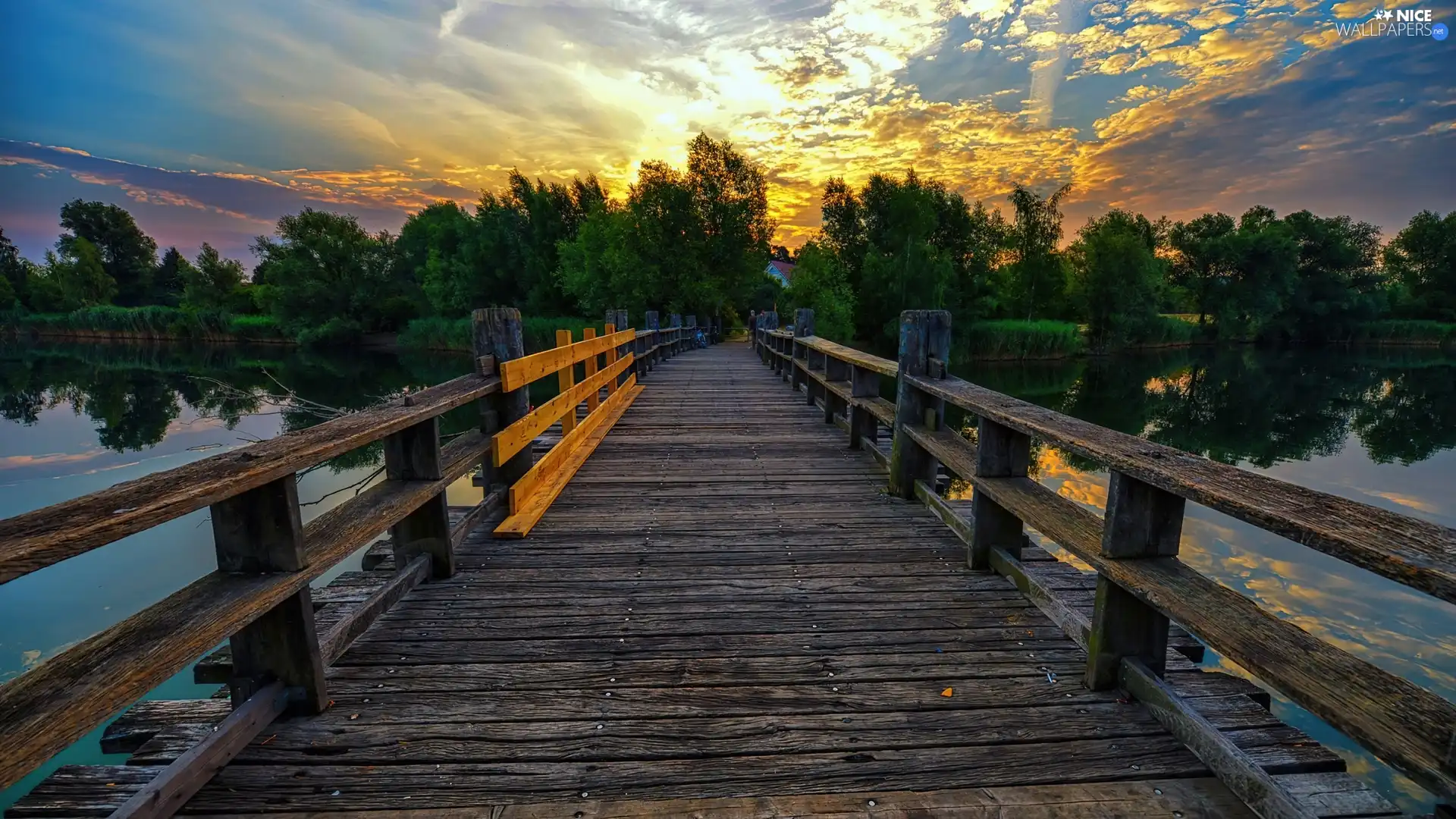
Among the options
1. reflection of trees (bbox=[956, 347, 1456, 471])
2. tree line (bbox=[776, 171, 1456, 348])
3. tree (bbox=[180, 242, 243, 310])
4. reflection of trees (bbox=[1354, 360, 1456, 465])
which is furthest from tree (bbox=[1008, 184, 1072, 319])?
tree (bbox=[180, 242, 243, 310])

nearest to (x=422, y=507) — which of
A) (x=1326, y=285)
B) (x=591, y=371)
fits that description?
(x=591, y=371)

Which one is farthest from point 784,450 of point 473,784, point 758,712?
point 473,784

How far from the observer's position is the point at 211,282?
180 ft

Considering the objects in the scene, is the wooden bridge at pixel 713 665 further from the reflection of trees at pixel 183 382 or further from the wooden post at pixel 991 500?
the reflection of trees at pixel 183 382

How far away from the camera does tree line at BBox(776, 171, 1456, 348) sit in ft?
119

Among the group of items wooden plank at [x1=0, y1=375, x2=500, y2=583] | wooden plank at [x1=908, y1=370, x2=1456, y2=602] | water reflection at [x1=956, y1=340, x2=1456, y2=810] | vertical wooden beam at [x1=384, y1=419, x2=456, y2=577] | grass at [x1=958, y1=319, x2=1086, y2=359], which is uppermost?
wooden plank at [x1=0, y1=375, x2=500, y2=583]

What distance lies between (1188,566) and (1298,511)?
917 mm

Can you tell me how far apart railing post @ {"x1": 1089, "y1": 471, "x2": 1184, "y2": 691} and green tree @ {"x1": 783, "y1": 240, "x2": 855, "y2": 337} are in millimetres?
30791

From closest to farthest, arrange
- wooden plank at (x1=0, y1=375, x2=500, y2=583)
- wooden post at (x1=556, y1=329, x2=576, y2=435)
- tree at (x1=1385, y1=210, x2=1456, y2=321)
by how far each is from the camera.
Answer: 1. wooden plank at (x1=0, y1=375, x2=500, y2=583)
2. wooden post at (x1=556, y1=329, x2=576, y2=435)
3. tree at (x1=1385, y1=210, x2=1456, y2=321)

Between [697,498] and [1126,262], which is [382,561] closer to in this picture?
[697,498]

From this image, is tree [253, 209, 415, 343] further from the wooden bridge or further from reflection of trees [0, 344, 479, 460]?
the wooden bridge

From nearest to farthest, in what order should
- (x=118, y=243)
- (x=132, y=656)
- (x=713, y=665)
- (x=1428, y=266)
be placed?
(x=132, y=656)
(x=713, y=665)
(x=1428, y=266)
(x=118, y=243)

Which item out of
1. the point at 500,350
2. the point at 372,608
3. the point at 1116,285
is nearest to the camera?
the point at 372,608

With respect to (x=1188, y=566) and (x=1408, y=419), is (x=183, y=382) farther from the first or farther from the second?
(x=1408, y=419)
